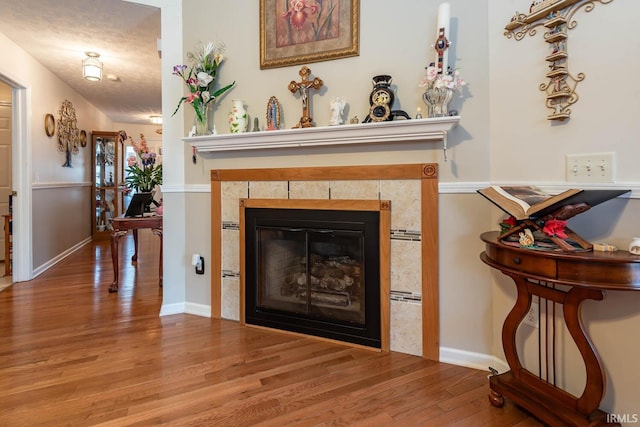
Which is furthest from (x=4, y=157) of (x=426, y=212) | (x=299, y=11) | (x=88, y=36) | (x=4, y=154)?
(x=426, y=212)

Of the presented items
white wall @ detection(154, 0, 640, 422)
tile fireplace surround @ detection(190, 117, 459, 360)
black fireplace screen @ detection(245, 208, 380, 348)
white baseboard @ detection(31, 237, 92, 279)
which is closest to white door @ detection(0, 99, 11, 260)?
white baseboard @ detection(31, 237, 92, 279)

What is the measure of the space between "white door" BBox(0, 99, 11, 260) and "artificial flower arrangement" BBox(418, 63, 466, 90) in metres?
4.93

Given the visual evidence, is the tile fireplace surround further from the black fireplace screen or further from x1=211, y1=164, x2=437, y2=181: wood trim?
the black fireplace screen

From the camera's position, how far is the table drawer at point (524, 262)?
1.22 m

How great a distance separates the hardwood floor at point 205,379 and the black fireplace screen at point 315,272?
0.12m

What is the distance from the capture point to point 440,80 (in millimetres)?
1764

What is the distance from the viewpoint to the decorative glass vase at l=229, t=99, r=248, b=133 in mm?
2334

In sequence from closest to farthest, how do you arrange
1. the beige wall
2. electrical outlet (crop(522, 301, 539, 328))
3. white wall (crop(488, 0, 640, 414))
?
white wall (crop(488, 0, 640, 414))
electrical outlet (crop(522, 301, 539, 328))
the beige wall

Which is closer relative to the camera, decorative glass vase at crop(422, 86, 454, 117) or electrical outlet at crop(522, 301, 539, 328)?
electrical outlet at crop(522, 301, 539, 328)

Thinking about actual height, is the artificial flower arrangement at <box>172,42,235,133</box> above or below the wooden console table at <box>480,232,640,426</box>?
above

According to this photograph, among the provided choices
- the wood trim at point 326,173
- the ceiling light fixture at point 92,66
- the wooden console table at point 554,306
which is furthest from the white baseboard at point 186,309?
the ceiling light fixture at point 92,66

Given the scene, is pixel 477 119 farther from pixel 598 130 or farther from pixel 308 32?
pixel 308 32

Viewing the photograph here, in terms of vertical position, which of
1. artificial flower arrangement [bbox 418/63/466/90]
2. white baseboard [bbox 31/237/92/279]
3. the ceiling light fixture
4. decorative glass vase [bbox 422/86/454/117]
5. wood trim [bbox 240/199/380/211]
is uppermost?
the ceiling light fixture

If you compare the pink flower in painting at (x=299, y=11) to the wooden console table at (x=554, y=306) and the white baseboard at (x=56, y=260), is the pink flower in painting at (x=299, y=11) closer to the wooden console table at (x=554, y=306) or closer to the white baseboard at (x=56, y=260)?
the wooden console table at (x=554, y=306)
